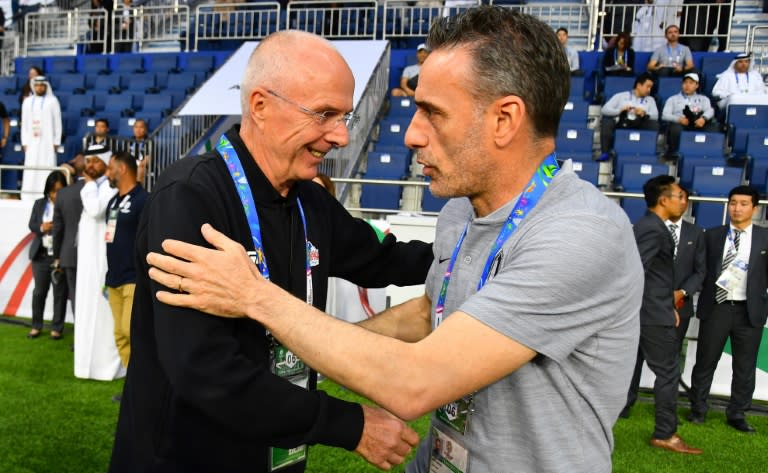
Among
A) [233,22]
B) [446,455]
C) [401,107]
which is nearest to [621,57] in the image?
[401,107]

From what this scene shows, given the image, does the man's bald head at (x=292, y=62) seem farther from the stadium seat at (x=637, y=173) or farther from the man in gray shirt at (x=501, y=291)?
the stadium seat at (x=637, y=173)

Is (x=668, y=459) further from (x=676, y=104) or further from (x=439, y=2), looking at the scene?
(x=439, y=2)

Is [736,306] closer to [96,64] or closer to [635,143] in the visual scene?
[635,143]

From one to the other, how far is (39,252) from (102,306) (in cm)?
235

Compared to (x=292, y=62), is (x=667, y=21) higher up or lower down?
higher up

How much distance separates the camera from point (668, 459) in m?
4.94

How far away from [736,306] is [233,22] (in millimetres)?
12709

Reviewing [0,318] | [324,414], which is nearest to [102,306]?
[0,318]

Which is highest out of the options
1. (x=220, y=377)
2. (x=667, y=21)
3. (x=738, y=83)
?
(x=667, y=21)

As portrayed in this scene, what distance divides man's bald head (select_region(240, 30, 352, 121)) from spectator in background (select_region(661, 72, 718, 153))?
9661 millimetres

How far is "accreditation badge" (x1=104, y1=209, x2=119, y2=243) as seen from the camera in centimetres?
570

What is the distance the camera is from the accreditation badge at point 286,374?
1.76m

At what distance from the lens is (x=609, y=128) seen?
1067 cm

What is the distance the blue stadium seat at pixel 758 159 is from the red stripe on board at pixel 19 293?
9.26 metres
